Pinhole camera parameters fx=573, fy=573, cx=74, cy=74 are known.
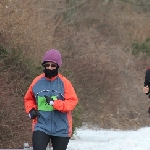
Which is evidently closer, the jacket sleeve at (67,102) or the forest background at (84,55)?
the jacket sleeve at (67,102)

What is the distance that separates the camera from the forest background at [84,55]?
12.2 m

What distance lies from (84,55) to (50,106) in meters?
19.5

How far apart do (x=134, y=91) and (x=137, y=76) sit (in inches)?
68.7

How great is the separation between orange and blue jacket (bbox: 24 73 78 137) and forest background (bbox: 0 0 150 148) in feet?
13.1

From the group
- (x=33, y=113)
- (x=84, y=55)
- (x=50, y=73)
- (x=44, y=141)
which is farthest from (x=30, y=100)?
(x=84, y=55)

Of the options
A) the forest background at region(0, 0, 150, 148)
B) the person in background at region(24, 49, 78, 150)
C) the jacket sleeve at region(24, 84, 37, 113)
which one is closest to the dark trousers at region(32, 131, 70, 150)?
the person in background at region(24, 49, 78, 150)

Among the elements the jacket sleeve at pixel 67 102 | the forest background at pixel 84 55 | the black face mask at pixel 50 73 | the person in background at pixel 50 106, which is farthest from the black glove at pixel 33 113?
the forest background at pixel 84 55

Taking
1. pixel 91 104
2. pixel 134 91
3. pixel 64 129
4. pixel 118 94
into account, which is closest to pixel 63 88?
pixel 64 129

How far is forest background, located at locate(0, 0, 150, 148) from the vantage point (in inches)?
481

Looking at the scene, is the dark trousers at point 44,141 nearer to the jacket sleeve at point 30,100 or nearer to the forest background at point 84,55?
the jacket sleeve at point 30,100

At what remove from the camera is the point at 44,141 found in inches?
246

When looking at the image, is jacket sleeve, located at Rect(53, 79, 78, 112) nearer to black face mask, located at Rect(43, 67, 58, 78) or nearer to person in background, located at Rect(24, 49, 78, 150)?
person in background, located at Rect(24, 49, 78, 150)

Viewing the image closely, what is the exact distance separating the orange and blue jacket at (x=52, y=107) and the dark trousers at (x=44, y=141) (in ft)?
0.15

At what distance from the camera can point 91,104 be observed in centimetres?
2506
